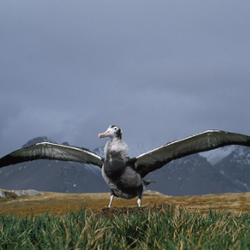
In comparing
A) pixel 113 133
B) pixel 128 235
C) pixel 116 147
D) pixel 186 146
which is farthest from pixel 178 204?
pixel 128 235

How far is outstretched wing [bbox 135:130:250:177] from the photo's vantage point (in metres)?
8.95

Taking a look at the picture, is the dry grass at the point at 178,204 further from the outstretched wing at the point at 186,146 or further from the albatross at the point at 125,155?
the outstretched wing at the point at 186,146

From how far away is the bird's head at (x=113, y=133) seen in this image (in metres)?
8.14

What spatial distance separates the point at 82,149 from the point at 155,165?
2275mm

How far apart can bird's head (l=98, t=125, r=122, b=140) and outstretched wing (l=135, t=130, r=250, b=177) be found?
3.10 ft

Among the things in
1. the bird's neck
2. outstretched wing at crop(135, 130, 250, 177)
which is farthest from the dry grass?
the bird's neck

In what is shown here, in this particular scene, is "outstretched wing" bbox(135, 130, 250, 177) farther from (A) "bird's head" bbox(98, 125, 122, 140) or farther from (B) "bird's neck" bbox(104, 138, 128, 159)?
(A) "bird's head" bbox(98, 125, 122, 140)

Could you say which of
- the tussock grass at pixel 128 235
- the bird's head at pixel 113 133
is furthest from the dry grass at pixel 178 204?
the bird's head at pixel 113 133

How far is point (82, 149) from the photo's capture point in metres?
9.42

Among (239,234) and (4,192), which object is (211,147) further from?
(4,192)

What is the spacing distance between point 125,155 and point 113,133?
68 centimetres

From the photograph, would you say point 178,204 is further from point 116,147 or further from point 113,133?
point 113,133

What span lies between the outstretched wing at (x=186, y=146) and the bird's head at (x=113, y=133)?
3.10 feet

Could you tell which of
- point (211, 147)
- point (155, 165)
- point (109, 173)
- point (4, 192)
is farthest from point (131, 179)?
point (4, 192)
